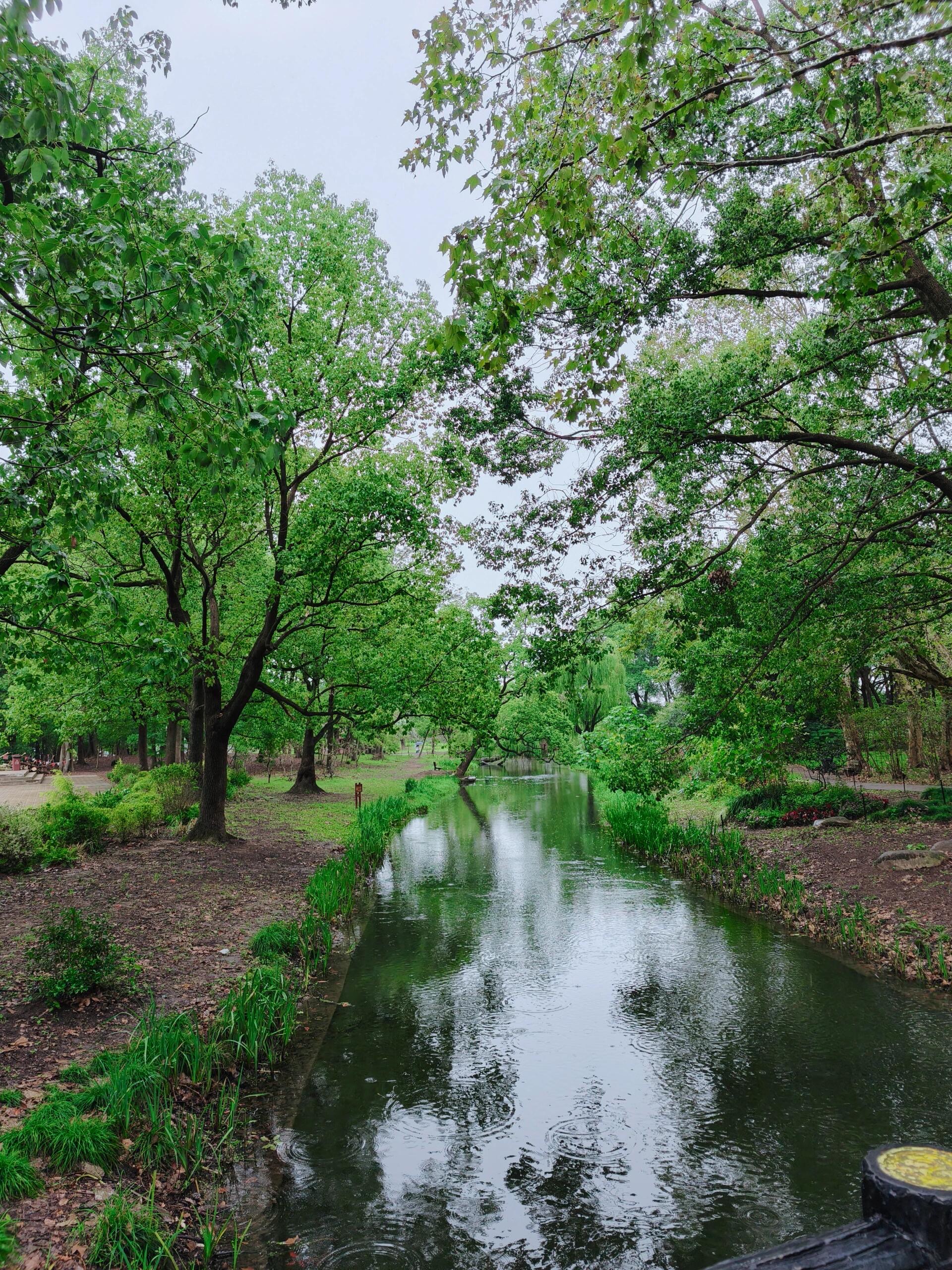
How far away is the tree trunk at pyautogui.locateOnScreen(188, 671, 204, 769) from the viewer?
18.0 m

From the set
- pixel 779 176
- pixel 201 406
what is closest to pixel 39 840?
pixel 201 406

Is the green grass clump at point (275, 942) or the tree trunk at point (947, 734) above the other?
the tree trunk at point (947, 734)

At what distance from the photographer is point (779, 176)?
9.52 meters

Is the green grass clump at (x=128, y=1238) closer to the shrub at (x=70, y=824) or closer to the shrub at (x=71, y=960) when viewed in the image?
the shrub at (x=71, y=960)

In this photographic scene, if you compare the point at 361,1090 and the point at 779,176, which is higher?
the point at 779,176

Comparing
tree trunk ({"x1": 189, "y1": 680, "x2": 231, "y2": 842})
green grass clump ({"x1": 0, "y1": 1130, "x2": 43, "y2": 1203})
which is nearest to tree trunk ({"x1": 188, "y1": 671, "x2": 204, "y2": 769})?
tree trunk ({"x1": 189, "y1": 680, "x2": 231, "y2": 842})

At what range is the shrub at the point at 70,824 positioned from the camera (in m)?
13.5

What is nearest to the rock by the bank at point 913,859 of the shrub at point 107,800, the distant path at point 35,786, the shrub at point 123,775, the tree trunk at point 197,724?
the tree trunk at point 197,724

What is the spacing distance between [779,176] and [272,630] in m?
10.7

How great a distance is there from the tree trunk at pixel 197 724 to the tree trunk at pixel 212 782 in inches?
80.9

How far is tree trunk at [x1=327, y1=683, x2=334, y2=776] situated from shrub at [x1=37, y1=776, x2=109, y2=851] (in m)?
4.71

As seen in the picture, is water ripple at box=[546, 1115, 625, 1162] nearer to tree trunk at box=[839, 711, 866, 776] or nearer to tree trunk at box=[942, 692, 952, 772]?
tree trunk at box=[942, 692, 952, 772]

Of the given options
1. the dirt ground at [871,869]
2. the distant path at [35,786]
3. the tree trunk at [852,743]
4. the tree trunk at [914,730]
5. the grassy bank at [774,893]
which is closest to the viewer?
the grassy bank at [774,893]

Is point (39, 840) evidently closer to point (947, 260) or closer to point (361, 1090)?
point (361, 1090)
